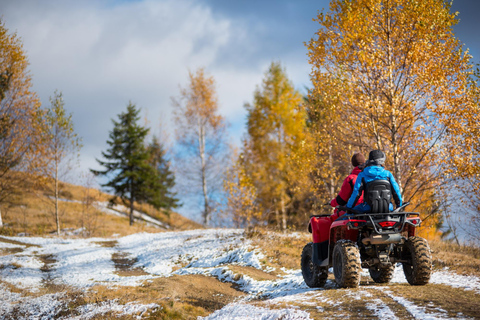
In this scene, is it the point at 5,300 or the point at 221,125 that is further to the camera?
the point at 221,125

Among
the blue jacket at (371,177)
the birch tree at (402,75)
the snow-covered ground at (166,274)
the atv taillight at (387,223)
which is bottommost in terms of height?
the snow-covered ground at (166,274)

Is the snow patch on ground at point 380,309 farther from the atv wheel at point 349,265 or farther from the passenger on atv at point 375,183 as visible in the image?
the passenger on atv at point 375,183

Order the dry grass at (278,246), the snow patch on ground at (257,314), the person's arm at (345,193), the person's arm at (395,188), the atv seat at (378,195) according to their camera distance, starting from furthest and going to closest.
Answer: the dry grass at (278,246), the person's arm at (345,193), the person's arm at (395,188), the atv seat at (378,195), the snow patch on ground at (257,314)

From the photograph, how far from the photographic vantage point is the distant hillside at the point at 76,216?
24469 millimetres

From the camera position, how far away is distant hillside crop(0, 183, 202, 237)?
80.3 ft

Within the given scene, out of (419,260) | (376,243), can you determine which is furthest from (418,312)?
(419,260)

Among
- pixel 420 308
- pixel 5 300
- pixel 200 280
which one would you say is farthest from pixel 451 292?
pixel 5 300

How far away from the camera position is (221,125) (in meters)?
26.3

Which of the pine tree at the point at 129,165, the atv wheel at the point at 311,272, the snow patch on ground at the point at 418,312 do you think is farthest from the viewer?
the pine tree at the point at 129,165

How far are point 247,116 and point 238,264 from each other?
17.2 metres

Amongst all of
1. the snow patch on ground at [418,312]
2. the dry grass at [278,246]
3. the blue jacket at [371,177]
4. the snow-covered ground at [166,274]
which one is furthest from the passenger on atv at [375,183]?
the dry grass at [278,246]

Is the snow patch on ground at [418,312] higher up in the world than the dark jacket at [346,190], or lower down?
lower down

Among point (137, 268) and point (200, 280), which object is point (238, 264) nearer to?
point (200, 280)

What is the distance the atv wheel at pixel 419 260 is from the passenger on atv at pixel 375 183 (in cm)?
61
